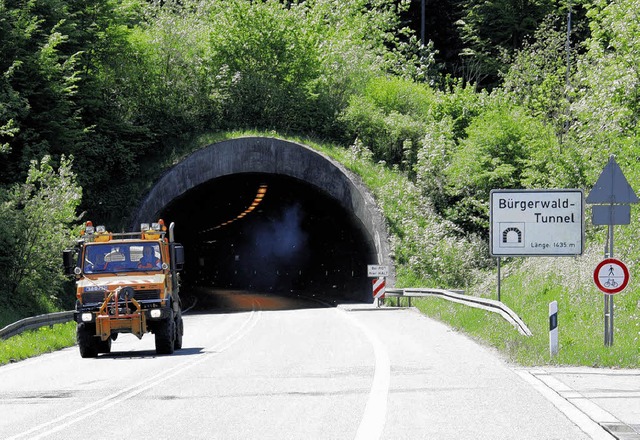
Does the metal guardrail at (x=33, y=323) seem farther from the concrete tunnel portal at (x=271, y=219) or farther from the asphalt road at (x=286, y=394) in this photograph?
the concrete tunnel portal at (x=271, y=219)

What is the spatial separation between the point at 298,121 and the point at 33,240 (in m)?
22.4

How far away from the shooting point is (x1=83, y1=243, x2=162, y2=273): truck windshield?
20.2 meters

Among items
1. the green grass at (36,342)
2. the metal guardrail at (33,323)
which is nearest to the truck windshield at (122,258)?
the green grass at (36,342)

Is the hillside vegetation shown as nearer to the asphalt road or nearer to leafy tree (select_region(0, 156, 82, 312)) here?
leafy tree (select_region(0, 156, 82, 312))

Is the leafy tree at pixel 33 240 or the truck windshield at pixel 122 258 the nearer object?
the truck windshield at pixel 122 258

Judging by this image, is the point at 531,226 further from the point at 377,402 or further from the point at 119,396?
the point at 119,396

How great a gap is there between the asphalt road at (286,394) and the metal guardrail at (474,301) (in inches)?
38.6

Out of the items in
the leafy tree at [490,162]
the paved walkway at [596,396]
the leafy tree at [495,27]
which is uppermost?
the leafy tree at [495,27]

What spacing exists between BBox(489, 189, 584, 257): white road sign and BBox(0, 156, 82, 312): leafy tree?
14195 mm

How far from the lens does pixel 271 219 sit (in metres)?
63.8

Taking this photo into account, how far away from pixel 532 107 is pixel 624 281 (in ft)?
122

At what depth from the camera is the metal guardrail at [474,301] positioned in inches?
750

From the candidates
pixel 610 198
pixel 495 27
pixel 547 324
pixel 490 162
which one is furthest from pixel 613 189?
pixel 495 27

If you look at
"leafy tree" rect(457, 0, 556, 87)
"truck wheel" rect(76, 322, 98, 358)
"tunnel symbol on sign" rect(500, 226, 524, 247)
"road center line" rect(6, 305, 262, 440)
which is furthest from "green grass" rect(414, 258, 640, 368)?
"leafy tree" rect(457, 0, 556, 87)
